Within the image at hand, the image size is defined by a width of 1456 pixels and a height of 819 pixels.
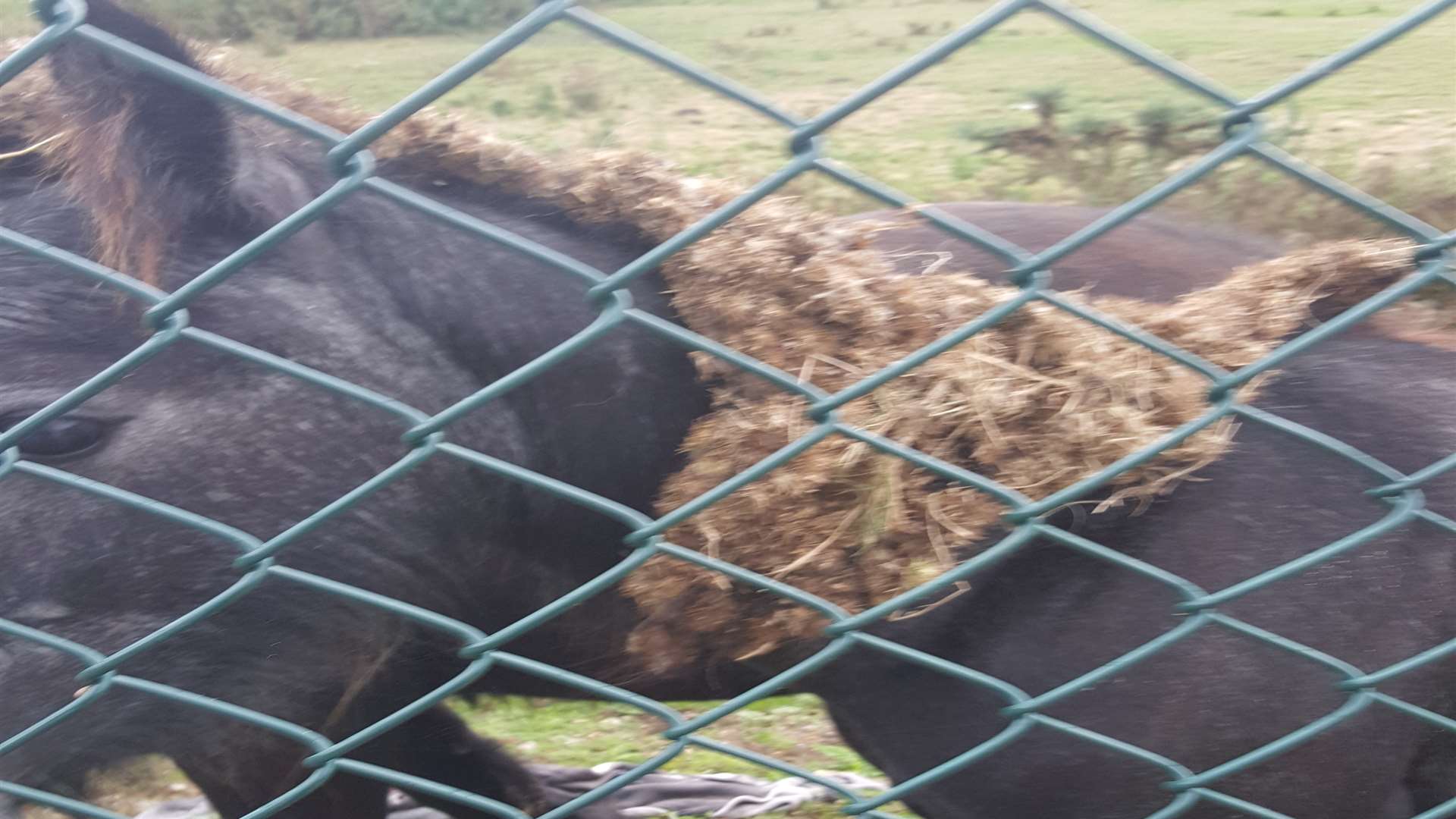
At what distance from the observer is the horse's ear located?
1278 millimetres

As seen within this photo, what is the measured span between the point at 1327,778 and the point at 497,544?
156 centimetres

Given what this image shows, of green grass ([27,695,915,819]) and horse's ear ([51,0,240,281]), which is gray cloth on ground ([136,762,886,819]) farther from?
horse's ear ([51,0,240,281])

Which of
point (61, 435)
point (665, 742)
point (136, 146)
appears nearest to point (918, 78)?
point (136, 146)

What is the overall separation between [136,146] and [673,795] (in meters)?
2.58

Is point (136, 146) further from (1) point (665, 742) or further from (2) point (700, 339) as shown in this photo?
(1) point (665, 742)

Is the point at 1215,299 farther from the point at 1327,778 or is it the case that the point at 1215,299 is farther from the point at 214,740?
the point at 214,740

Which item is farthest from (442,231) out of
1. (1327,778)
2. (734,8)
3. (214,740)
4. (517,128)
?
(1327,778)

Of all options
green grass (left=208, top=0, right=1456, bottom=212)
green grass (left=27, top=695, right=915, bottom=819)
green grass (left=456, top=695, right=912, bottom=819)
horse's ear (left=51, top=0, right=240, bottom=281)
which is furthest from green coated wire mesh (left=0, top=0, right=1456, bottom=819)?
green grass (left=456, top=695, right=912, bottom=819)

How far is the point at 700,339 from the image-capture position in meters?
1.09

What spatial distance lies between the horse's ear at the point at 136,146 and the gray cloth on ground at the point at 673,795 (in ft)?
7.09

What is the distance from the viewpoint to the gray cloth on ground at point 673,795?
3264mm

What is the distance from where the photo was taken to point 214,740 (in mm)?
2027

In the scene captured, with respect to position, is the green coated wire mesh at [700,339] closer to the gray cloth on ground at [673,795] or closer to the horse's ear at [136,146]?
the horse's ear at [136,146]

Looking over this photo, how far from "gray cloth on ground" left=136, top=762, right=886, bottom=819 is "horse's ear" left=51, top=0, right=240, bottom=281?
7.09ft
